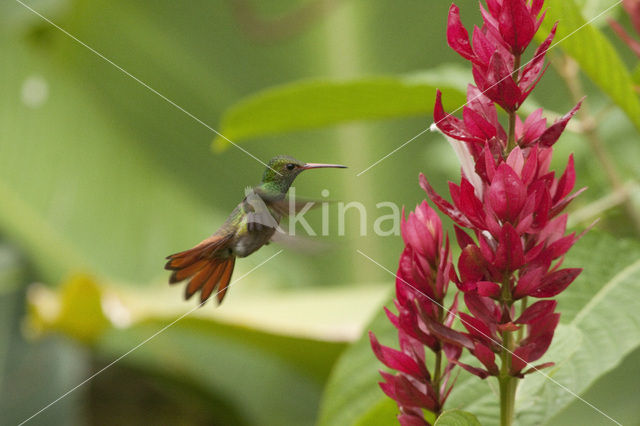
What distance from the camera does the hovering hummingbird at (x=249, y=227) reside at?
445 millimetres

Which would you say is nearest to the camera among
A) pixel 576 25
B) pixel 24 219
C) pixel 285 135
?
pixel 576 25

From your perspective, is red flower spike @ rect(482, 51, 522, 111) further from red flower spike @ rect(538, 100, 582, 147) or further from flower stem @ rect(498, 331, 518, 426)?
flower stem @ rect(498, 331, 518, 426)

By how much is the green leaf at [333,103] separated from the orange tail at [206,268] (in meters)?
0.25

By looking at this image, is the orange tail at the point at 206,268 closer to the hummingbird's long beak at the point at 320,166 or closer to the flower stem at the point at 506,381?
the hummingbird's long beak at the point at 320,166

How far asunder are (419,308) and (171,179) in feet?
5.10

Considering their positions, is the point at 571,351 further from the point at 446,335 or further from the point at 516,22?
the point at 516,22

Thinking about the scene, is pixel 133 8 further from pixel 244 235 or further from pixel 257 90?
pixel 244 235

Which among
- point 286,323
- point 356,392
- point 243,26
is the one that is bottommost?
point 356,392

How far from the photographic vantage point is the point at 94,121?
6.37 ft

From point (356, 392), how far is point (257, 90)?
1482mm

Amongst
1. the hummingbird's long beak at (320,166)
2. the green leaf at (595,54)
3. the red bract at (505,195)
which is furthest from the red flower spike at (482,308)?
the green leaf at (595,54)

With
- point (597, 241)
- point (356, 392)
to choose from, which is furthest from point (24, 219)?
point (597, 241)

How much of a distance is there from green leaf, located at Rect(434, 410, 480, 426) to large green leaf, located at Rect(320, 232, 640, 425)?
0.27 ft

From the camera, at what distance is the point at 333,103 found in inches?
30.2
